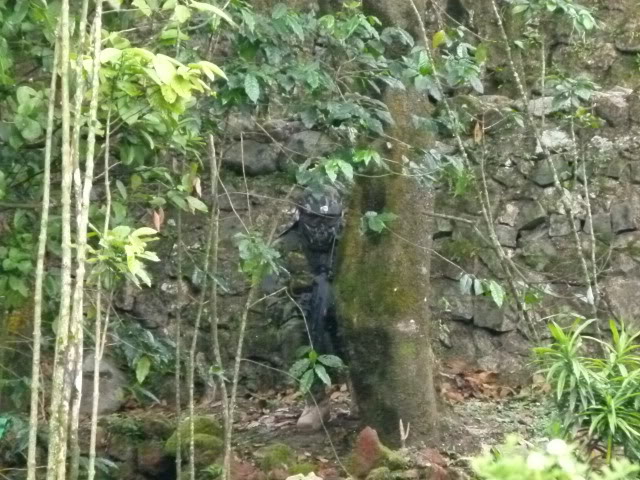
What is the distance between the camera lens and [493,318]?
689 centimetres

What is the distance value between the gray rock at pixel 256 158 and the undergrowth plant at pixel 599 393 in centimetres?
356

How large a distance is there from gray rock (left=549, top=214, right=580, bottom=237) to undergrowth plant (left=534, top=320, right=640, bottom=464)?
325 centimetres

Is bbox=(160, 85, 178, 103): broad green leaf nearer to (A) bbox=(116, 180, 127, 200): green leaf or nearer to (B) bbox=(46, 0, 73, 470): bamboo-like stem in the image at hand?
(B) bbox=(46, 0, 73, 470): bamboo-like stem

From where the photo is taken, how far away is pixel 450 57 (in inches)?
179

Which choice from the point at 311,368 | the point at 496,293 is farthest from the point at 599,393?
the point at 311,368

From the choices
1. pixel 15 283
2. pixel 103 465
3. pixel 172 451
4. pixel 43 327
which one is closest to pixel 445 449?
pixel 172 451

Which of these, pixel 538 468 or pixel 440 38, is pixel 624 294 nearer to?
pixel 440 38

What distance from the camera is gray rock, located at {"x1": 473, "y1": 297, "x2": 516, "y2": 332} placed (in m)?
6.88

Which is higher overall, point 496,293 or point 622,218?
point 622,218

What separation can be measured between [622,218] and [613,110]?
2.46 feet

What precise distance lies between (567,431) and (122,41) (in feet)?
6.73

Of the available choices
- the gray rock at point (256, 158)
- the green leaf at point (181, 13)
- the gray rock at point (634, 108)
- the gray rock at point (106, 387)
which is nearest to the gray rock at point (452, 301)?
the gray rock at point (256, 158)

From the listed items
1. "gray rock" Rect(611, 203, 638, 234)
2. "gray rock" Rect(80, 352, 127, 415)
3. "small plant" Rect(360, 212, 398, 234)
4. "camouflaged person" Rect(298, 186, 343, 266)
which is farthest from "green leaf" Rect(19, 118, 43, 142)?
"gray rock" Rect(611, 203, 638, 234)

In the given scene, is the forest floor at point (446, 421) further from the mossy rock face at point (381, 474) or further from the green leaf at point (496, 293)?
the green leaf at point (496, 293)
